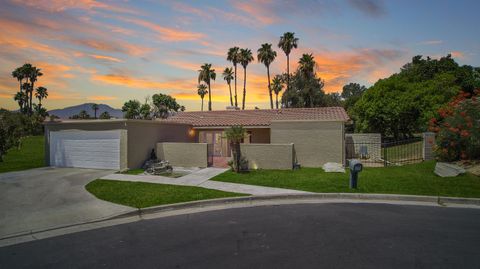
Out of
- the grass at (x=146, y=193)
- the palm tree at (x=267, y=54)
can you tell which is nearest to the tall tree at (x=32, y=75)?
the palm tree at (x=267, y=54)

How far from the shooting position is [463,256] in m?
5.12

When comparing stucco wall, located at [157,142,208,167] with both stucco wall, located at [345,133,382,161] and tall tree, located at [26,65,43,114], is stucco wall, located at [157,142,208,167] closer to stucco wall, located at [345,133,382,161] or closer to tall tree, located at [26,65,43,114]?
stucco wall, located at [345,133,382,161]

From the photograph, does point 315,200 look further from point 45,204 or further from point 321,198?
point 45,204

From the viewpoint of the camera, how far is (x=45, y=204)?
909cm

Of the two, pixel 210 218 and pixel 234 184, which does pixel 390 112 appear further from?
pixel 210 218

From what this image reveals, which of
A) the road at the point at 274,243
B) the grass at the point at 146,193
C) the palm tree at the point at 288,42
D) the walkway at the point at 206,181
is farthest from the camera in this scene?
the palm tree at the point at 288,42

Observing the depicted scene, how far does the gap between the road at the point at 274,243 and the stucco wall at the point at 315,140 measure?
30.9ft

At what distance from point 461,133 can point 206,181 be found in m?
12.8

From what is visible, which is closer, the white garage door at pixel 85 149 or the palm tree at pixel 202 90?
the white garage door at pixel 85 149

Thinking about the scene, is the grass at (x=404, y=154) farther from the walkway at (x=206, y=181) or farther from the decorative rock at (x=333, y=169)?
the walkway at (x=206, y=181)

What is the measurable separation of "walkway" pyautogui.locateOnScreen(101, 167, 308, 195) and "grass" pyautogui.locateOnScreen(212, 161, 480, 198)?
0.68m

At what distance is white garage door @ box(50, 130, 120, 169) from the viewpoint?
16.5 m

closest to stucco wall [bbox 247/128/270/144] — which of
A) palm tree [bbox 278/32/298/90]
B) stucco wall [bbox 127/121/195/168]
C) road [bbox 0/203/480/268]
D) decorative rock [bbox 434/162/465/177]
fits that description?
stucco wall [bbox 127/121/195/168]

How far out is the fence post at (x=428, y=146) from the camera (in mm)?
15391
